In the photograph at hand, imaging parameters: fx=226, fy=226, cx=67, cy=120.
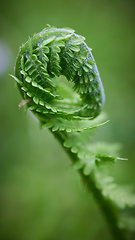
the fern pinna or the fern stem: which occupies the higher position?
the fern pinna

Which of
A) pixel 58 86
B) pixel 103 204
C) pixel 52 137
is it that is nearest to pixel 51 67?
pixel 58 86

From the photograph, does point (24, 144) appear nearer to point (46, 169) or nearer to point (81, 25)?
point (46, 169)

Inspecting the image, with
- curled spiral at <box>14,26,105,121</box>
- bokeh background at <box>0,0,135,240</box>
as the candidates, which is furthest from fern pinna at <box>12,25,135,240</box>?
bokeh background at <box>0,0,135,240</box>

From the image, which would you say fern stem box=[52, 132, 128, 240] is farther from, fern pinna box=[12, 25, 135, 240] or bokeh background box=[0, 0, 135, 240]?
bokeh background box=[0, 0, 135, 240]

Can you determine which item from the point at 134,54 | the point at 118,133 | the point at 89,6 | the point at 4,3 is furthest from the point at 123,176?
the point at 4,3

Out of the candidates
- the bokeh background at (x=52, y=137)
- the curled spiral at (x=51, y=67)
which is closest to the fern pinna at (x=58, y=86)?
the curled spiral at (x=51, y=67)

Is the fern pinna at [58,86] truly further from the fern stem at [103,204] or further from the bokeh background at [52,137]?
the bokeh background at [52,137]
